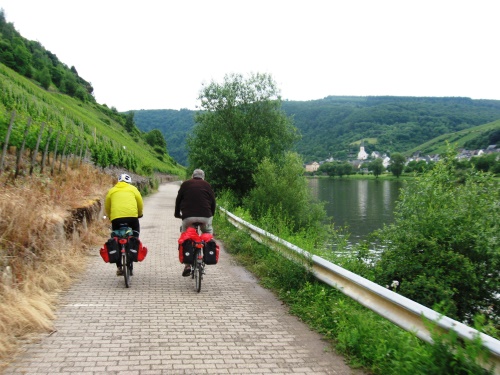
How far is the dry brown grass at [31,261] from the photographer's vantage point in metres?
5.23

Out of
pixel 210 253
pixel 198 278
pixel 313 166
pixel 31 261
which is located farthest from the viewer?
pixel 313 166

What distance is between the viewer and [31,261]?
7.12 meters

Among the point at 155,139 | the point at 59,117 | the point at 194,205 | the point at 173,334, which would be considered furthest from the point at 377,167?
the point at 173,334

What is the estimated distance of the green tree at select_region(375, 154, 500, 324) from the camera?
7.67 m

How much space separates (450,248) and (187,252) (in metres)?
4.29

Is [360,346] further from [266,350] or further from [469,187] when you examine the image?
[469,187]

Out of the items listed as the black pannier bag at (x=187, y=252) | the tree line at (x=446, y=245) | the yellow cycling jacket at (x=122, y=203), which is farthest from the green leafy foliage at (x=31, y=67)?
the tree line at (x=446, y=245)

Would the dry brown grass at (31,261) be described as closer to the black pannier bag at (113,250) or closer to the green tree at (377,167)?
the black pannier bag at (113,250)

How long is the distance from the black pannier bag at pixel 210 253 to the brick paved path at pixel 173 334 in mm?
497

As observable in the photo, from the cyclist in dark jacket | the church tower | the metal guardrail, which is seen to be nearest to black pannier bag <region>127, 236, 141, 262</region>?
the cyclist in dark jacket

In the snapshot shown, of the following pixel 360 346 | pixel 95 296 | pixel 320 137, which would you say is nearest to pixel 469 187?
pixel 360 346

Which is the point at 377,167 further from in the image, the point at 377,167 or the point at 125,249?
the point at 125,249

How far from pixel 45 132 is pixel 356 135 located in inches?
7481

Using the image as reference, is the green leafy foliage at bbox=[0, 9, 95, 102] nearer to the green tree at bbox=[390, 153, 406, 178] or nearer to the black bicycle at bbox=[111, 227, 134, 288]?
the green tree at bbox=[390, 153, 406, 178]
